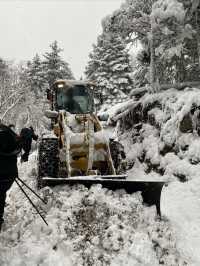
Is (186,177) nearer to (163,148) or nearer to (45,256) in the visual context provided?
(163,148)

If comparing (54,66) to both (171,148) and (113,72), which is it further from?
(171,148)

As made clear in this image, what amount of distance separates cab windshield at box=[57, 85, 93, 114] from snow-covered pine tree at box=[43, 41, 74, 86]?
32.7 meters

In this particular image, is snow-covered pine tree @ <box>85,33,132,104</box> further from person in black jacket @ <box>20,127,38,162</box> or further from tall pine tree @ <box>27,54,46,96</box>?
person in black jacket @ <box>20,127,38,162</box>

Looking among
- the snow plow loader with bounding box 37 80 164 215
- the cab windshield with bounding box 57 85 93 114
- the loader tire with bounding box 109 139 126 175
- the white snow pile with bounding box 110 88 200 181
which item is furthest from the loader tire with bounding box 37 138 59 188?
the white snow pile with bounding box 110 88 200 181

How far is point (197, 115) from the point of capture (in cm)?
1296

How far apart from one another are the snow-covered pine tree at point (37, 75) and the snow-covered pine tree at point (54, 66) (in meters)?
0.96

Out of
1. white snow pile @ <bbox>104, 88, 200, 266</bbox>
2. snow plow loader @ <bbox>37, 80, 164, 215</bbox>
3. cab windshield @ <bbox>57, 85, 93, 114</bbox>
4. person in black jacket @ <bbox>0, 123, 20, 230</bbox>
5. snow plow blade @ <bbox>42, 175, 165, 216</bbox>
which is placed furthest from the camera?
cab windshield @ <bbox>57, 85, 93, 114</bbox>

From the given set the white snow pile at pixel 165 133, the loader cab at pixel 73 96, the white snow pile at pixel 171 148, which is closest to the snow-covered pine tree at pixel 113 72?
the white snow pile at pixel 171 148

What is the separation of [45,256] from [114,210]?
196cm

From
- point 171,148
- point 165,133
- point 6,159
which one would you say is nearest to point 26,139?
point 165,133

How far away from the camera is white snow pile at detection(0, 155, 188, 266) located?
6697 mm

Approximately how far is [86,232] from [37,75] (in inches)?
1623

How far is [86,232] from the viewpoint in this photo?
7.40 m

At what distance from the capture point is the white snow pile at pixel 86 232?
670 centimetres
